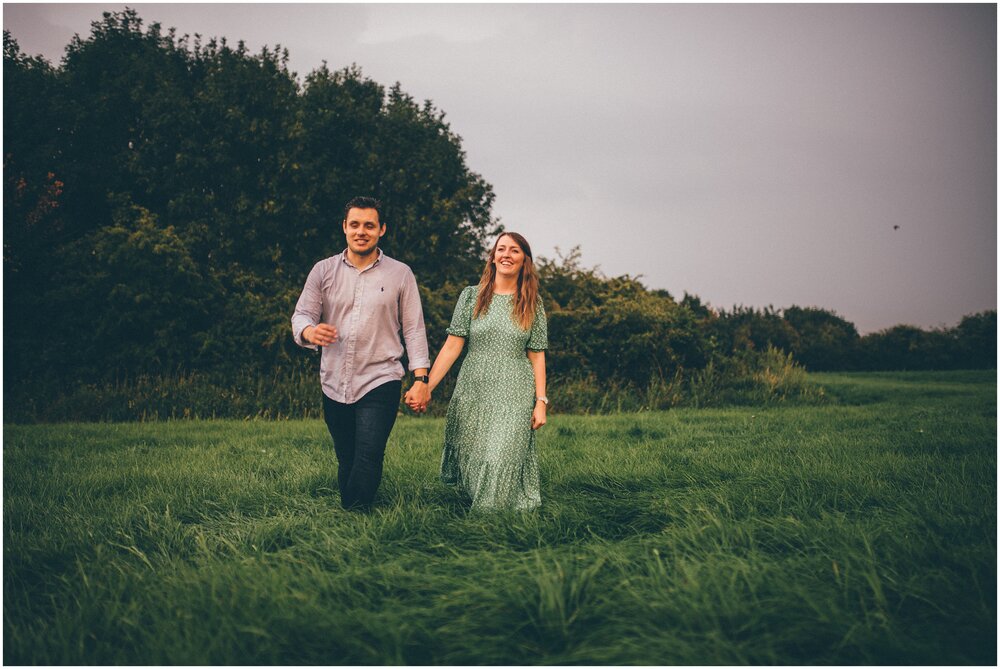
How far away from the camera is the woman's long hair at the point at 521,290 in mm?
3955

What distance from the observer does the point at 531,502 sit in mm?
3857

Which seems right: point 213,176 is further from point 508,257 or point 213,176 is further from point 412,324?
point 508,257

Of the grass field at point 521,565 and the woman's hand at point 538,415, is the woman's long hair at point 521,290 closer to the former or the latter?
the woman's hand at point 538,415

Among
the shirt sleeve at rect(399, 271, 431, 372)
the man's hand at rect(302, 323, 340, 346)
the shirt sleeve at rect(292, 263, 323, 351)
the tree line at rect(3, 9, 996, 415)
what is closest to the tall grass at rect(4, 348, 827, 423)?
the tree line at rect(3, 9, 996, 415)

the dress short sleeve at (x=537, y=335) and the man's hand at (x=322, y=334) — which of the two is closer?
the man's hand at (x=322, y=334)

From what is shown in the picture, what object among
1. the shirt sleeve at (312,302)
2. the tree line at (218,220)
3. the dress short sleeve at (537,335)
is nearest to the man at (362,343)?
the shirt sleeve at (312,302)

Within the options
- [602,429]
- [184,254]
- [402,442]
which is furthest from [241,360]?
[602,429]

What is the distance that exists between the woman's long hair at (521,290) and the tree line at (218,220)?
25.9 feet

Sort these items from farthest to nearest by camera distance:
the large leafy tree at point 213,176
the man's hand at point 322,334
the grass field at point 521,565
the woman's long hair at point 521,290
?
the large leafy tree at point 213,176 < the woman's long hair at point 521,290 < the man's hand at point 322,334 < the grass field at point 521,565

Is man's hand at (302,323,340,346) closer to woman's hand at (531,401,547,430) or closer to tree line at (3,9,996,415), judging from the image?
woman's hand at (531,401,547,430)

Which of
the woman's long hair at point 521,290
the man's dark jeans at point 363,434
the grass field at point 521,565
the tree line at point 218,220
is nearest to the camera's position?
the grass field at point 521,565

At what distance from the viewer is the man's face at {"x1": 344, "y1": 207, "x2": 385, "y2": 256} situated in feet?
12.3

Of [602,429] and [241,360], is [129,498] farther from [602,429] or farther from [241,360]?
[241,360]


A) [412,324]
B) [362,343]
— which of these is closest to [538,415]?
[412,324]
